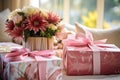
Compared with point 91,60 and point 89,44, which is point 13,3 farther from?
point 91,60

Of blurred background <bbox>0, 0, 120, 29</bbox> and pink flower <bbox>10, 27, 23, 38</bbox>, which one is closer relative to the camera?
pink flower <bbox>10, 27, 23, 38</bbox>

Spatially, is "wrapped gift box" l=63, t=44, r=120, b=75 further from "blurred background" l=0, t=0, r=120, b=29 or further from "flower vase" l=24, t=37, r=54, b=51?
"blurred background" l=0, t=0, r=120, b=29

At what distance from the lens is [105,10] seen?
105 inches

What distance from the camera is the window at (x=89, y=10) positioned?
Answer: 2.64 m

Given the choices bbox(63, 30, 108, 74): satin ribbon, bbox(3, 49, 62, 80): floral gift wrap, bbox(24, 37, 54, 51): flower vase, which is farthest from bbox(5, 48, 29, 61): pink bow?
bbox(63, 30, 108, 74): satin ribbon

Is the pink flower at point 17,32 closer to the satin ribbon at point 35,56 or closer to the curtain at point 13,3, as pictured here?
A: the satin ribbon at point 35,56

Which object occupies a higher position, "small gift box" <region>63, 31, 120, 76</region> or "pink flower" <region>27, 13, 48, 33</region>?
"pink flower" <region>27, 13, 48, 33</region>

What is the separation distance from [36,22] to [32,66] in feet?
0.81

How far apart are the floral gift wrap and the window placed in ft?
5.50

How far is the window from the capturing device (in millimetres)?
2645

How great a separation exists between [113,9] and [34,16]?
171cm

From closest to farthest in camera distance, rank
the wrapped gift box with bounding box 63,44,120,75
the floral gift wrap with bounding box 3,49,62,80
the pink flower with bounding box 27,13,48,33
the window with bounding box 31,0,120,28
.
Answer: the floral gift wrap with bounding box 3,49,62,80
the pink flower with bounding box 27,13,48,33
the wrapped gift box with bounding box 63,44,120,75
the window with bounding box 31,0,120,28

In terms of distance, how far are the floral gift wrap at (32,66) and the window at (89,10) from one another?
1.68 meters

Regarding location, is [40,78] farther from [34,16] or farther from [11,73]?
[34,16]
